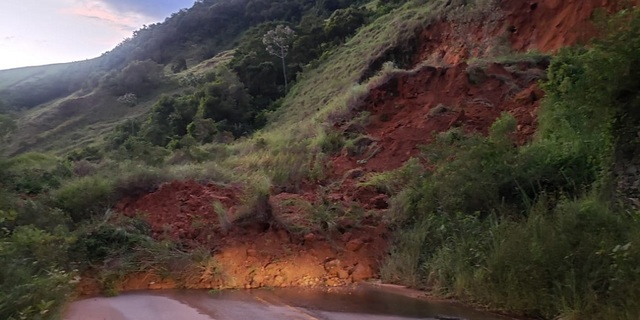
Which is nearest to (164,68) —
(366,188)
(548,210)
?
(366,188)

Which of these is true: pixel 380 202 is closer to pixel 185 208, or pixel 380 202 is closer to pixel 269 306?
pixel 185 208

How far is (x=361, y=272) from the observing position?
13648mm

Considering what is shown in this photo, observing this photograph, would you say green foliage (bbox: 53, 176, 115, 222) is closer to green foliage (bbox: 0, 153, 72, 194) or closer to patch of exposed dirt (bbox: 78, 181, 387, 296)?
green foliage (bbox: 0, 153, 72, 194)

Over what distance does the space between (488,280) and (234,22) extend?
240 feet

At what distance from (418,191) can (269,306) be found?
4.85 metres

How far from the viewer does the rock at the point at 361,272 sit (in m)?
13.5

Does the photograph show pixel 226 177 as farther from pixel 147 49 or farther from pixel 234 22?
pixel 147 49

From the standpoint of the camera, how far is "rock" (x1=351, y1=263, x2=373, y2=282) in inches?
533

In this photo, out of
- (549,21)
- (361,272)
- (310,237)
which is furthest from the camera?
(549,21)

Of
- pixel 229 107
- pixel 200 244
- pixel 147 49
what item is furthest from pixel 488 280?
pixel 147 49

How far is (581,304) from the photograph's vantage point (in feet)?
26.2

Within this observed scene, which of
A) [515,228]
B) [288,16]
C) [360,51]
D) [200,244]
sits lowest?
[200,244]

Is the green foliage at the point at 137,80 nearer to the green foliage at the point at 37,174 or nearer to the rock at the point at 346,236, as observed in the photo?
the green foliage at the point at 37,174

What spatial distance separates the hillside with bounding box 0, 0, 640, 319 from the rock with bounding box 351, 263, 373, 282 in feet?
0.11
